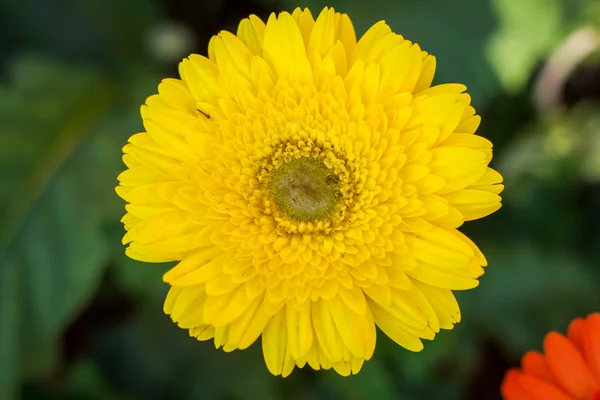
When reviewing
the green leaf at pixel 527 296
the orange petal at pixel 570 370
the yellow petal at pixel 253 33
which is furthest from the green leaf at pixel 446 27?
the orange petal at pixel 570 370

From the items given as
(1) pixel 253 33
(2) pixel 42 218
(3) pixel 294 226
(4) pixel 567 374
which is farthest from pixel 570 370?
(2) pixel 42 218

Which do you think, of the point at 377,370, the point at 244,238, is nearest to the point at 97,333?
the point at 377,370

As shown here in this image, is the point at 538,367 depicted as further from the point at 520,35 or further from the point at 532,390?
the point at 520,35

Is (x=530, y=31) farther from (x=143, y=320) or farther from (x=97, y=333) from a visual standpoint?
(x=97, y=333)

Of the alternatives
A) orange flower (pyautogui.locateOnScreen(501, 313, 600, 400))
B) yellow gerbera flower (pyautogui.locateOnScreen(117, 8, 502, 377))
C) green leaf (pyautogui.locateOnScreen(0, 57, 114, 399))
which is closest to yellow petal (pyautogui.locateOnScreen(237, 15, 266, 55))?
yellow gerbera flower (pyautogui.locateOnScreen(117, 8, 502, 377))

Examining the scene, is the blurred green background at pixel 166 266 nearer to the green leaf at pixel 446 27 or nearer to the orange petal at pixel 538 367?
the green leaf at pixel 446 27
